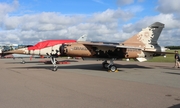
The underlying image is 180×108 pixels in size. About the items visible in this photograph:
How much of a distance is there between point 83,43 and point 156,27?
6666mm

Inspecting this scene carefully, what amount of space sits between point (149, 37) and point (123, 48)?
2881 mm

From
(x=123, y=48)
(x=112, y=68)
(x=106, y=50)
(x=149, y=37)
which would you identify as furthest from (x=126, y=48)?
(x=149, y=37)

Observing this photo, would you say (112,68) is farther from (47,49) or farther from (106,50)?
(47,49)

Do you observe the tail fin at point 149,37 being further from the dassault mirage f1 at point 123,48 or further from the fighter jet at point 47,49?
the fighter jet at point 47,49

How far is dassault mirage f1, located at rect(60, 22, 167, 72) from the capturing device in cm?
1642

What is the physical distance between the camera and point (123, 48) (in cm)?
1641

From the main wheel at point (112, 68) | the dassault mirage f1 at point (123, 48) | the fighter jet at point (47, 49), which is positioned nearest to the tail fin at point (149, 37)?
the dassault mirage f1 at point (123, 48)

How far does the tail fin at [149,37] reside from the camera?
1741cm

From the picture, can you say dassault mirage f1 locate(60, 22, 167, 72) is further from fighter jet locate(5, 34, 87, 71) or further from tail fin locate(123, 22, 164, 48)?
fighter jet locate(5, 34, 87, 71)

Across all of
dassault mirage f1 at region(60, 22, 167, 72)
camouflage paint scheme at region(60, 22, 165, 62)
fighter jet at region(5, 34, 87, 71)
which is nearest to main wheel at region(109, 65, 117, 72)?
dassault mirage f1 at region(60, 22, 167, 72)

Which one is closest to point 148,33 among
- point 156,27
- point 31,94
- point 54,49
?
point 156,27

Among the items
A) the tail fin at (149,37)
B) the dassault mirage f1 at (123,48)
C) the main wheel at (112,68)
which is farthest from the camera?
the tail fin at (149,37)

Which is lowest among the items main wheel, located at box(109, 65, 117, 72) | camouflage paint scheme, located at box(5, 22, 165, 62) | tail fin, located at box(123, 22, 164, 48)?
main wheel, located at box(109, 65, 117, 72)

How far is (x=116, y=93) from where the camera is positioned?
746cm
